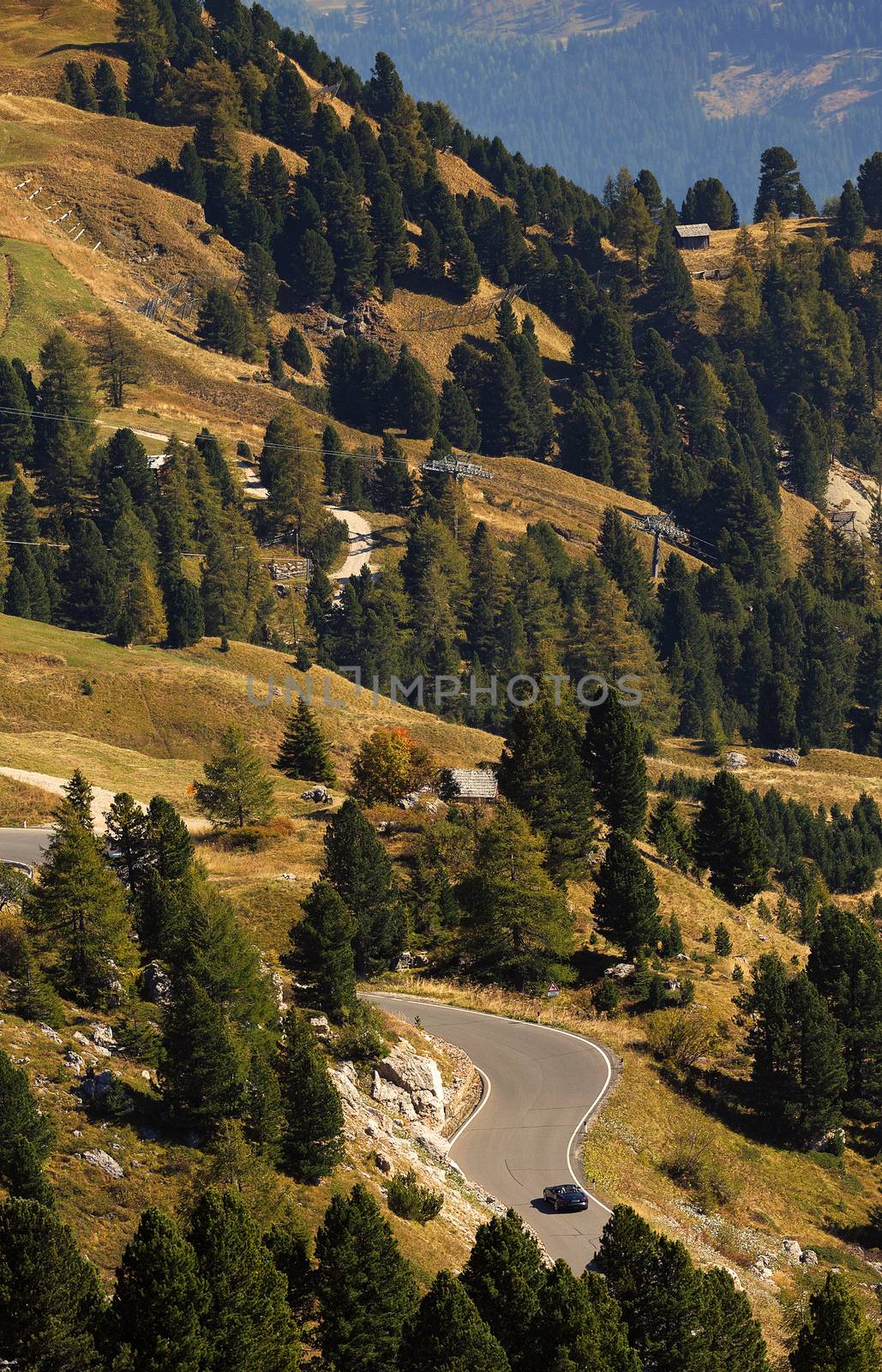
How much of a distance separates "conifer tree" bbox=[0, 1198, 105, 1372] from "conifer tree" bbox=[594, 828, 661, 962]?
155 ft

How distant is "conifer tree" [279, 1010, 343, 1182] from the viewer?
4838 cm

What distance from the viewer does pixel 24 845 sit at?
79375 millimetres

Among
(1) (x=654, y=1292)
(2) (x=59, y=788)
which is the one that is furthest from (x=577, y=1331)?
(2) (x=59, y=788)

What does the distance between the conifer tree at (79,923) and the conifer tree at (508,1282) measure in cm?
1996

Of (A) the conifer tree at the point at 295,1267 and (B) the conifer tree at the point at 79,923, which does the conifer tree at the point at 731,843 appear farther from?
(A) the conifer tree at the point at 295,1267

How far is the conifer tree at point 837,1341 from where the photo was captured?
4047 cm

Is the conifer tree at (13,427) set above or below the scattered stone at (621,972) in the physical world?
above

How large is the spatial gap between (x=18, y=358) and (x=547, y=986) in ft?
415

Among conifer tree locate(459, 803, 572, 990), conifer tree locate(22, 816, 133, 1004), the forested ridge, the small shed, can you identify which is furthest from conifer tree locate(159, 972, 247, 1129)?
the small shed

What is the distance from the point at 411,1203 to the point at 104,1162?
31.5ft

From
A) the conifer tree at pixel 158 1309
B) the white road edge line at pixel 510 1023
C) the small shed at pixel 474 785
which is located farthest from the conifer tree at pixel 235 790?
the conifer tree at pixel 158 1309

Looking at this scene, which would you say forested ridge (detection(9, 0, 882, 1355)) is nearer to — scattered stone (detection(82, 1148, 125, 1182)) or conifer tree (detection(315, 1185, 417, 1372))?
conifer tree (detection(315, 1185, 417, 1372))

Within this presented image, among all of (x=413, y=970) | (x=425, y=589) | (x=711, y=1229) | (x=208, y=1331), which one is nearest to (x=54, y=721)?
(x=413, y=970)

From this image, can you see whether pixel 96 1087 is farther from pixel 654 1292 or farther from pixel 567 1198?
pixel 654 1292
